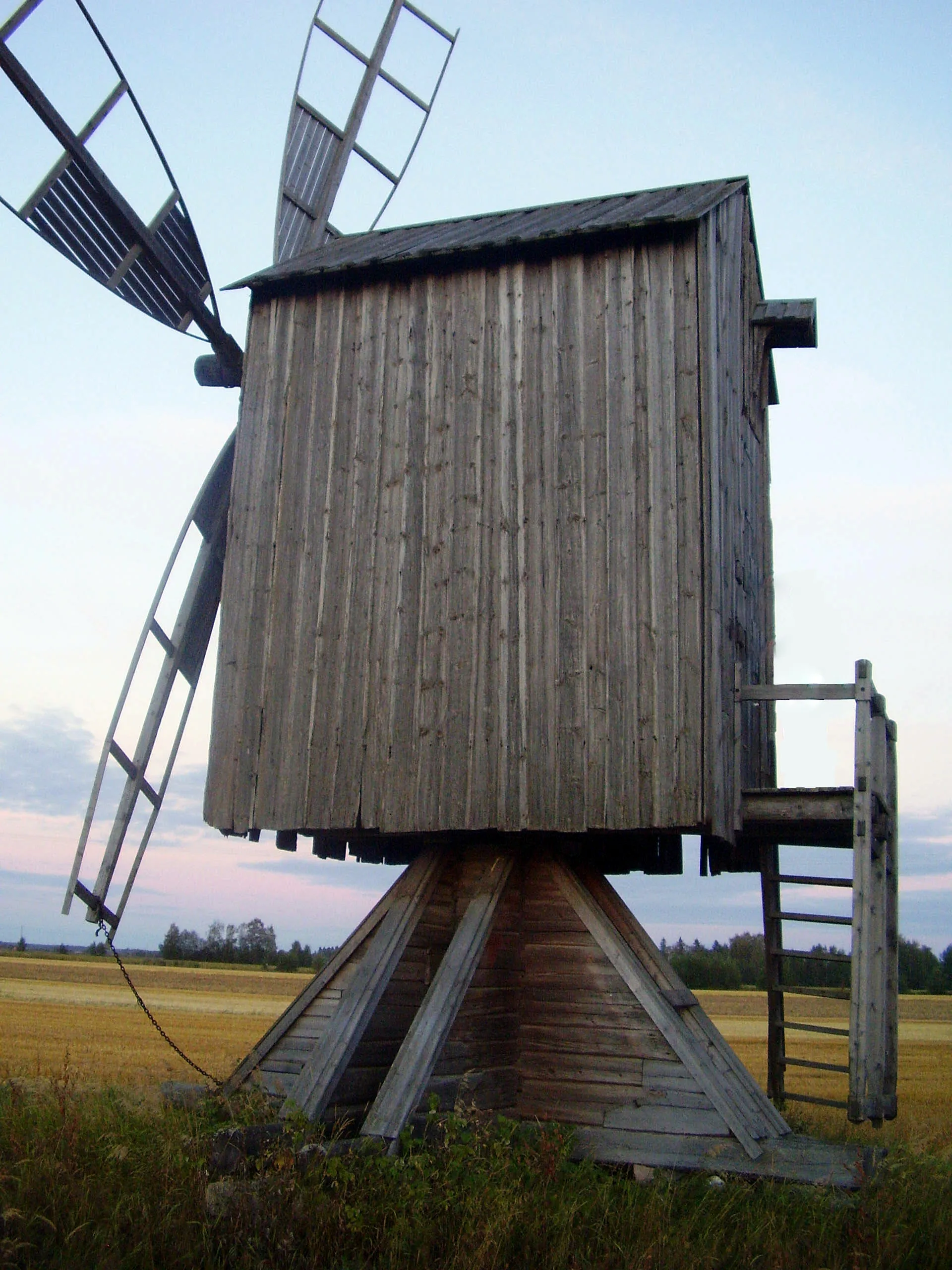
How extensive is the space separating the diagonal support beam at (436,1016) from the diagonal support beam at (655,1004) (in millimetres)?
514

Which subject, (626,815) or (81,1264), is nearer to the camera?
(81,1264)

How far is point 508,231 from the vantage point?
948 cm

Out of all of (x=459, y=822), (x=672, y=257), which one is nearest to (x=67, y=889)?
(x=459, y=822)

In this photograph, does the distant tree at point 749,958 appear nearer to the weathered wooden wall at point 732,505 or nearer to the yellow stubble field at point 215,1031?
the yellow stubble field at point 215,1031

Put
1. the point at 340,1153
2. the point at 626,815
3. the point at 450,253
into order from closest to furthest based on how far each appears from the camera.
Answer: the point at 340,1153
the point at 626,815
the point at 450,253

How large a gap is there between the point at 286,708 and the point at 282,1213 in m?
3.72

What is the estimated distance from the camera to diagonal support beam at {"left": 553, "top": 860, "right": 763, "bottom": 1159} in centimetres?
734

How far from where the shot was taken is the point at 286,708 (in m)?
8.82

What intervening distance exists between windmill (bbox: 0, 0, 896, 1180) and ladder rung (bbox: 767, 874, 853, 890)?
57mm

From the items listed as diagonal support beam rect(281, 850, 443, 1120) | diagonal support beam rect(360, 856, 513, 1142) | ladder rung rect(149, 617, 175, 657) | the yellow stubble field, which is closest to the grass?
diagonal support beam rect(360, 856, 513, 1142)

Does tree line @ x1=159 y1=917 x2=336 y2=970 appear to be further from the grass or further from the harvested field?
the grass

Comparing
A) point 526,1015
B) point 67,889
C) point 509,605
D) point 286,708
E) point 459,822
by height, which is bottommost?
point 526,1015

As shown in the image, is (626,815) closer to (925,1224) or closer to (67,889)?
(925,1224)

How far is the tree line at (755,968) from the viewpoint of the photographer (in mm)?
38094
